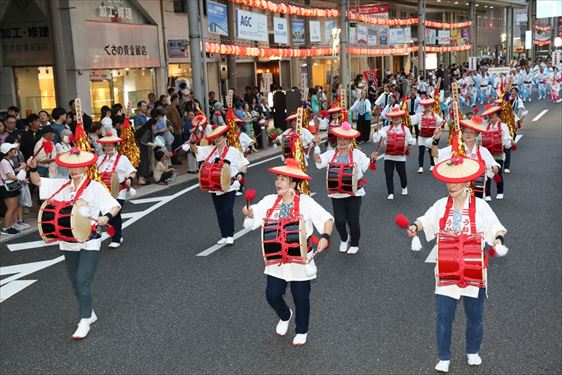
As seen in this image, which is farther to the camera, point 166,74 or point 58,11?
point 166,74

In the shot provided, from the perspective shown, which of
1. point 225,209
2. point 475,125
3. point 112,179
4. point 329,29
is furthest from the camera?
point 329,29

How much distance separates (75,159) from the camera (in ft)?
20.9

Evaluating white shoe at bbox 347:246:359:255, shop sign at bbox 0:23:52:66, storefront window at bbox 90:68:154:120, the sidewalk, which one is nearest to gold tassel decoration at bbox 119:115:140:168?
the sidewalk

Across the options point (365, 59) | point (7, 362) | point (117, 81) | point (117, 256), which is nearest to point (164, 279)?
point (117, 256)

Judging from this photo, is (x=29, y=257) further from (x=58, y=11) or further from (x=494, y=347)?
(x=58, y=11)

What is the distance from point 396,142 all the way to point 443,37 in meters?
38.0

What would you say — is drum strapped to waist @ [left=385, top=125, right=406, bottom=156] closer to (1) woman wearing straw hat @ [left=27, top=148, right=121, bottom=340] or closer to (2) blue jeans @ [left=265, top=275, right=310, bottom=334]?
(2) blue jeans @ [left=265, top=275, right=310, bottom=334]

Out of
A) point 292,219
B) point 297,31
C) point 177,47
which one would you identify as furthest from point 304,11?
point 292,219

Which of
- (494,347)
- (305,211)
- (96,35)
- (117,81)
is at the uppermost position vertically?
(96,35)

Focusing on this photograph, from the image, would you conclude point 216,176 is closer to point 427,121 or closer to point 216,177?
→ point 216,177

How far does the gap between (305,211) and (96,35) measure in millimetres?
16936

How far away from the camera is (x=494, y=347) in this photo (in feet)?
19.1

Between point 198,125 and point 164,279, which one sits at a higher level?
point 198,125

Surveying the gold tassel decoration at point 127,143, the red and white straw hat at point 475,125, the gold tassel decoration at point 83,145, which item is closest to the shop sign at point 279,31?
the gold tassel decoration at point 127,143
